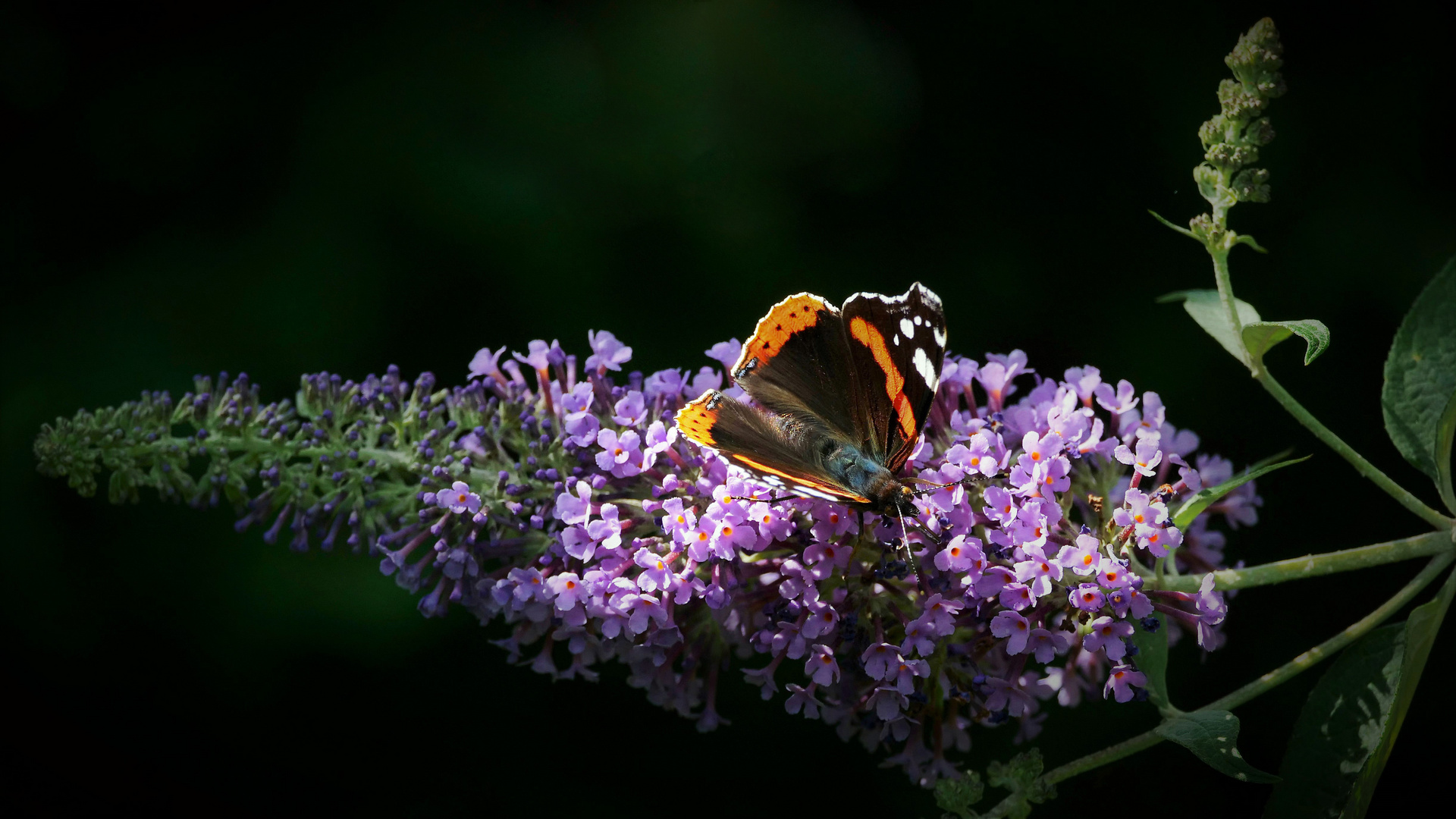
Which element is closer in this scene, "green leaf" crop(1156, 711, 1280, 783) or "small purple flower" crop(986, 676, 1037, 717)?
"green leaf" crop(1156, 711, 1280, 783)

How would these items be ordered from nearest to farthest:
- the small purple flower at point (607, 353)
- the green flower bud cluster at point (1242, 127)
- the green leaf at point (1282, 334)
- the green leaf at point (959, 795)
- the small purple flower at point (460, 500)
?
the green leaf at point (1282, 334)
the green flower bud cluster at point (1242, 127)
the green leaf at point (959, 795)
the small purple flower at point (460, 500)
the small purple flower at point (607, 353)

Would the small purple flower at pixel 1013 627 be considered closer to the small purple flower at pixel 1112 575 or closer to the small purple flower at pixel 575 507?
the small purple flower at pixel 1112 575

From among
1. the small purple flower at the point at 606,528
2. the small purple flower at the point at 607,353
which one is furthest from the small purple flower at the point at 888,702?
the small purple flower at the point at 607,353

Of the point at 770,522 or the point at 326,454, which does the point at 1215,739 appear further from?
the point at 326,454

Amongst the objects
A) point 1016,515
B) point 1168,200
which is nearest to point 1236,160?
point 1016,515

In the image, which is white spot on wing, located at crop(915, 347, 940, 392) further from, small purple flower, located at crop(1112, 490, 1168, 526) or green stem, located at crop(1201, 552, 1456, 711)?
green stem, located at crop(1201, 552, 1456, 711)

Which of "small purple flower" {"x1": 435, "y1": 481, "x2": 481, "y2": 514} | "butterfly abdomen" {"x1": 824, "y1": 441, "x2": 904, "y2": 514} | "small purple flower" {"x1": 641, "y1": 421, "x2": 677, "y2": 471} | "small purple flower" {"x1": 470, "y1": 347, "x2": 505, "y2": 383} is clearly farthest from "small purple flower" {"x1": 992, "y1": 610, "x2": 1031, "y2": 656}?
"small purple flower" {"x1": 470, "y1": 347, "x2": 505, "y2": 383}

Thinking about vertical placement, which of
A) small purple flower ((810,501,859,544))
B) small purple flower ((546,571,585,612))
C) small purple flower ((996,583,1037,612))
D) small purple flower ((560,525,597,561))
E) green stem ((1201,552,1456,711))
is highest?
small purple flower ((560,525,597,561))

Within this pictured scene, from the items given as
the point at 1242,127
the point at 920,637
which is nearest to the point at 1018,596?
the point at 920,637
